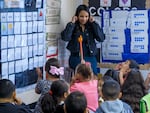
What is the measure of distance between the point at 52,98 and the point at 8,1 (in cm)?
138

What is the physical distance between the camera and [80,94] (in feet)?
8.20

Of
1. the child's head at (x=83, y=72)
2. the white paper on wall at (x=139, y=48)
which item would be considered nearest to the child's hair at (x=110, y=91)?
the child's head at (x=83, y=72)

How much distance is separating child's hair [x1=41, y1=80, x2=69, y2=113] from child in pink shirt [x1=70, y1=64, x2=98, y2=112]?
0.42m

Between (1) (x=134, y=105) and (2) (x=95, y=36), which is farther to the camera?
(2) (x=95, y=36)

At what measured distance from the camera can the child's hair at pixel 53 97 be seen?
2.77m

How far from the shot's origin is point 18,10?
12.9 feet

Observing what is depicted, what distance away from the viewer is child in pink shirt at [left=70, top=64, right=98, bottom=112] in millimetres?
3270

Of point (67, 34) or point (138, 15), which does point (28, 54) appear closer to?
point (67, 34)

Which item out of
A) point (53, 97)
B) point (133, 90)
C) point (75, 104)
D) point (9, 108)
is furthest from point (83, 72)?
point (9, 108)

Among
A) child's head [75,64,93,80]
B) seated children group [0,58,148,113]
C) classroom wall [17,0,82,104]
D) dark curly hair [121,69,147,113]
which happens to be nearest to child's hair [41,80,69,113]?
seated children group [0,58,148,113]

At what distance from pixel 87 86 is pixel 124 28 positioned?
192 centimetres

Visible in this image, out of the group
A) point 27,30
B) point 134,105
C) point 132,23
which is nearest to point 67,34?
point 27,30

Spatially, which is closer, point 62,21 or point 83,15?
point 83,15

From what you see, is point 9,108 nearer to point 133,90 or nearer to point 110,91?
point 110,91
